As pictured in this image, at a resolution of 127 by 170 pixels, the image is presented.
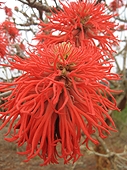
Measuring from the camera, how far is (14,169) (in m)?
4.25

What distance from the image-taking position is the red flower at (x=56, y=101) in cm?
71

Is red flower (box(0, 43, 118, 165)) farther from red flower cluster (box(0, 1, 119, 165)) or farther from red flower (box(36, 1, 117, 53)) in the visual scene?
red flower (box(36, 1, 117, 53))

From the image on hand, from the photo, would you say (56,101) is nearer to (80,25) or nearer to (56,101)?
(56,101)

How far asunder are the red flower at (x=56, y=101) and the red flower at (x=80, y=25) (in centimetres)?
43

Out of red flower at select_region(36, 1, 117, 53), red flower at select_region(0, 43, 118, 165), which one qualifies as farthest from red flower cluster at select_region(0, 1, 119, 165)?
red flower at select_region(36, 1, 117, 53)

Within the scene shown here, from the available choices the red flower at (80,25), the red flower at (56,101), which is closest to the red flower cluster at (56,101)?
the red flower at (56,101)

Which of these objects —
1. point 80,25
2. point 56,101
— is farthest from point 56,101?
point 80,25

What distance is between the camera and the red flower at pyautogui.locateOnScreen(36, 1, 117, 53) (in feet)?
4.07

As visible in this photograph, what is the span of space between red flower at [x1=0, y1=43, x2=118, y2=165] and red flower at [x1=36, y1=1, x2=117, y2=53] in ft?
1.40

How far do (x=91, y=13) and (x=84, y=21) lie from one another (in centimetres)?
5

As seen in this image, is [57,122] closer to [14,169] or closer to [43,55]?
[43,55]

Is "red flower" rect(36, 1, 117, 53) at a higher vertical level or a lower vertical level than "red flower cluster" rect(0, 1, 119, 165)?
higher

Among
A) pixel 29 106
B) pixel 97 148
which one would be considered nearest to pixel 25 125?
pixel 29 106

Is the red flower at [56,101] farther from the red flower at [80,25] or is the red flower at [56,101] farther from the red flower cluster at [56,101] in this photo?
the red flower at [80,25]
